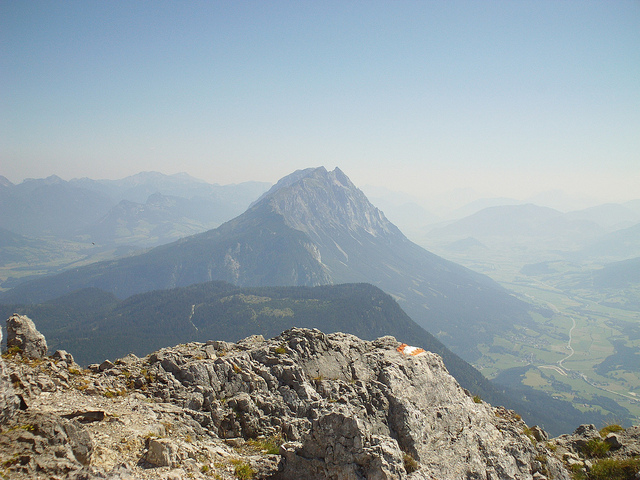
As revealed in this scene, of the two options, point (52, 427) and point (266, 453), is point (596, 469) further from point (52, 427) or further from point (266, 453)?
point (52, 427)

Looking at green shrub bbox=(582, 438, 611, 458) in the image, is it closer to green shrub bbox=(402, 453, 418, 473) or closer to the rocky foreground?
the rocky foreground

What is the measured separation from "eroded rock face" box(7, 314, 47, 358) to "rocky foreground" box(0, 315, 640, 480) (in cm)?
6

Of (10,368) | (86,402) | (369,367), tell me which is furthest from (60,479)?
(369,367)

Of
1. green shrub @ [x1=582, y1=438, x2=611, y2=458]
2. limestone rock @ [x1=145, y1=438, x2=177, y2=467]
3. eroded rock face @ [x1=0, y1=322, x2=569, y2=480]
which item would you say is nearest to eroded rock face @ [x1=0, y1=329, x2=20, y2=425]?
eroded rock face @ [x1=0, y1=322, x2=569, y2=480]

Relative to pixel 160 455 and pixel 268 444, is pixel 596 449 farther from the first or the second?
pixel 160 455

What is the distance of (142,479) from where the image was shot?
12594 mm

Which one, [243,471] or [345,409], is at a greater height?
[345,409]

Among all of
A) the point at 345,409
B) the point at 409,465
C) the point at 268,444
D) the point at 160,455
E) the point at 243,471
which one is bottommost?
the point at 268,444

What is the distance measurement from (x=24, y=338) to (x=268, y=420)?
1556 centimetres

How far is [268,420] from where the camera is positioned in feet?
67.2

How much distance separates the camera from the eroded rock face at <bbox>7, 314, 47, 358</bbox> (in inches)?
755

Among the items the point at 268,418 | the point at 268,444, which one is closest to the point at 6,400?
the point at 268,444

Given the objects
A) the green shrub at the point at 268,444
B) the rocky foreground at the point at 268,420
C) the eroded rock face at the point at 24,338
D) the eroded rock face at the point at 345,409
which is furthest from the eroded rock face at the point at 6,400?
the green shrub at the point at 268,444

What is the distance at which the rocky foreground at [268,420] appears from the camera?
1327 centimetres
